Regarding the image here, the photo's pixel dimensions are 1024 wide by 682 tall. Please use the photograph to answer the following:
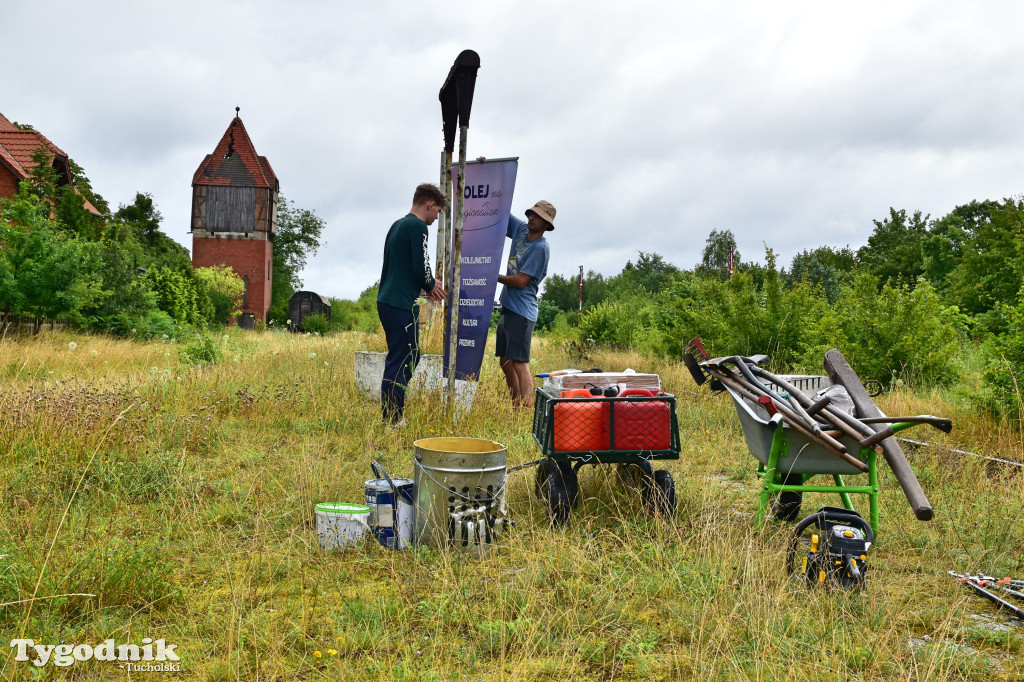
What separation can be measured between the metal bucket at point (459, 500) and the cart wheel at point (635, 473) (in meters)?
0.89

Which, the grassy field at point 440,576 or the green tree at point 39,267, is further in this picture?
the green tree at point 39,267

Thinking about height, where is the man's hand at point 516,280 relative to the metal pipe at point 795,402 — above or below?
above

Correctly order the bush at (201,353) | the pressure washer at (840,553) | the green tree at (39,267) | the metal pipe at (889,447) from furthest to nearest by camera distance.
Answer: the green tree at (39,267)
the bush at (201,353)
the pressure washer at (840,553)
the metal pipe at (889,447)

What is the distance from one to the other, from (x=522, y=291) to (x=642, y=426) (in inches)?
131

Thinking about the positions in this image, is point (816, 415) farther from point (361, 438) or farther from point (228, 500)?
point (361, 438)

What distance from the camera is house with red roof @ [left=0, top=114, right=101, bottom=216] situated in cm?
2370

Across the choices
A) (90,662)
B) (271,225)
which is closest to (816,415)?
(90,662)

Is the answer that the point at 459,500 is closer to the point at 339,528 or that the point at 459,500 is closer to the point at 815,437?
the point at 339,528

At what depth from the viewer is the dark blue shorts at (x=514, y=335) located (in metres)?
6.90

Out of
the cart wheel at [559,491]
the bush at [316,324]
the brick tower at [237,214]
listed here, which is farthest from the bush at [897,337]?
the brick tower at [237,214]

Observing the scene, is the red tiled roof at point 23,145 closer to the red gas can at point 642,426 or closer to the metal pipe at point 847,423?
the red gas can at point 642,426

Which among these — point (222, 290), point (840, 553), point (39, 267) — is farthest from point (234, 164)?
point (840, 553)

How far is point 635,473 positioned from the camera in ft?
14.0

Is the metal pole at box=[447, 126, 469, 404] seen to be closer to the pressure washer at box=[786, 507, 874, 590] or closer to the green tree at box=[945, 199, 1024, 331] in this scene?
the pressure washer at box=[786, 507, 874, 590]
